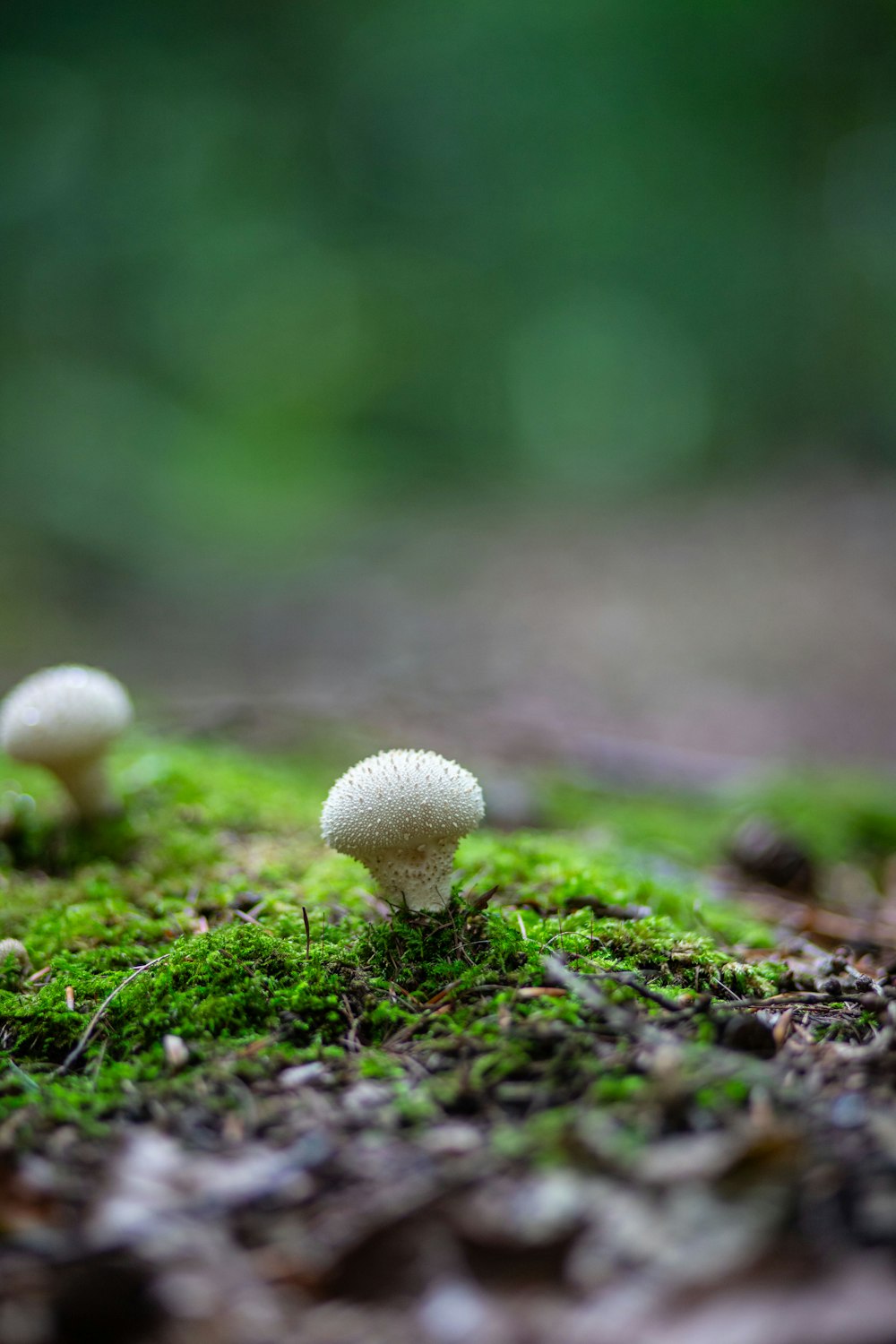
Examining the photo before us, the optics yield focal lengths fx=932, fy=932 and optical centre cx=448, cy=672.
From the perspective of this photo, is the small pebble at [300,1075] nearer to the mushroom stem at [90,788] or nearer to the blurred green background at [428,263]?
the mushroom stem at [90,788]

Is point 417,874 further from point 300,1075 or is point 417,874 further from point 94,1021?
point 94,1021

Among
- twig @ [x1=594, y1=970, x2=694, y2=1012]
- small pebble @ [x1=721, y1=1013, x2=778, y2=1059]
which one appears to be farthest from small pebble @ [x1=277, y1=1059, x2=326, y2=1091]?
small pebble @ [x1=721, y1=1013, x2=778, y2=1059]

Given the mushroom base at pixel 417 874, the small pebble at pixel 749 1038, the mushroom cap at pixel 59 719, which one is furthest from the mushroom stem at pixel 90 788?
the small pebble at pixel 749 1038

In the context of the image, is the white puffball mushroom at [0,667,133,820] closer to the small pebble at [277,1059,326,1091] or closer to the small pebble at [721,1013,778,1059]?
the small pebble at [277,1059,326,1091]

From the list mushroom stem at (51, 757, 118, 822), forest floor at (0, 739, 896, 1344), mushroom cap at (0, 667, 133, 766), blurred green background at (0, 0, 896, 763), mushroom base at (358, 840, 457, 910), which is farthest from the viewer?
blurred green background at (0, 0, 896, 763)

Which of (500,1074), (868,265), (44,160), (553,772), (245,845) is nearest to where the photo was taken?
(500,1074)

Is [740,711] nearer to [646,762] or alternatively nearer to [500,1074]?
[646,762]

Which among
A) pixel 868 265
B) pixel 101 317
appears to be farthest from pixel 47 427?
pixel 868 265
